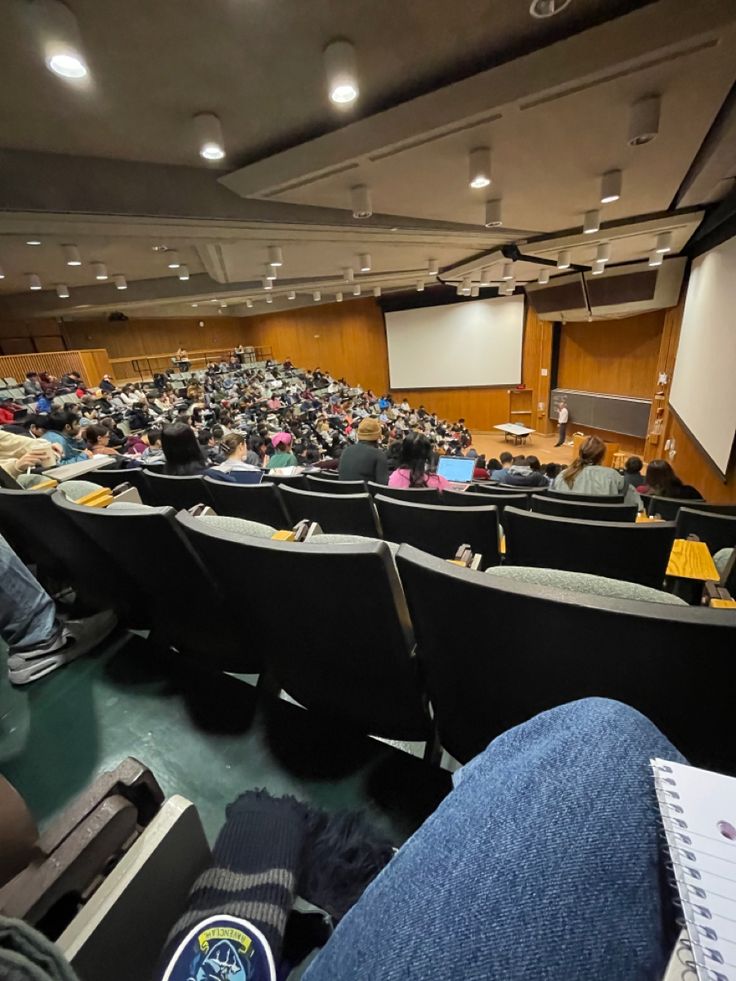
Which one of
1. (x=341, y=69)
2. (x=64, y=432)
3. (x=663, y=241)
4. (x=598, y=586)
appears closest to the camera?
(x=598, y=586)

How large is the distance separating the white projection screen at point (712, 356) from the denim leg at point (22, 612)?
18.2 feet

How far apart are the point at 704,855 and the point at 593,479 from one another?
3167mm

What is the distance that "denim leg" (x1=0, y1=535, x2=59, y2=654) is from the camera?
146cm

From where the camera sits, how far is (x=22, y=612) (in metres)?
1.50

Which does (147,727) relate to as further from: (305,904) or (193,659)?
(305,904)

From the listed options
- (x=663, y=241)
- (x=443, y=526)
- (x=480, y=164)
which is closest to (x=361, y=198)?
(x=480, y=164)

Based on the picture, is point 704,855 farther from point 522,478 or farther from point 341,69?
point 522,478

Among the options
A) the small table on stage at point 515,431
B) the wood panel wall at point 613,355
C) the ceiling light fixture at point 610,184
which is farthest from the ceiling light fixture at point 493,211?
the small table on stage at point 515,431

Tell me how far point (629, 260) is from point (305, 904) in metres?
10.7

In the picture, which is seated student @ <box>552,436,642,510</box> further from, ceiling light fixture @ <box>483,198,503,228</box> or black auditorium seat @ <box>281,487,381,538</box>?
ceiling light fixture @ <box>483,198,503,228</box>

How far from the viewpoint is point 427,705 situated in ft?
3.49

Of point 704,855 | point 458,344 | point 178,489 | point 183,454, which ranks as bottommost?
point 178,489

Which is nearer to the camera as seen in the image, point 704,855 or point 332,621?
point 704,855

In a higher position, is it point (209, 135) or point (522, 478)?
point (209, 135)
